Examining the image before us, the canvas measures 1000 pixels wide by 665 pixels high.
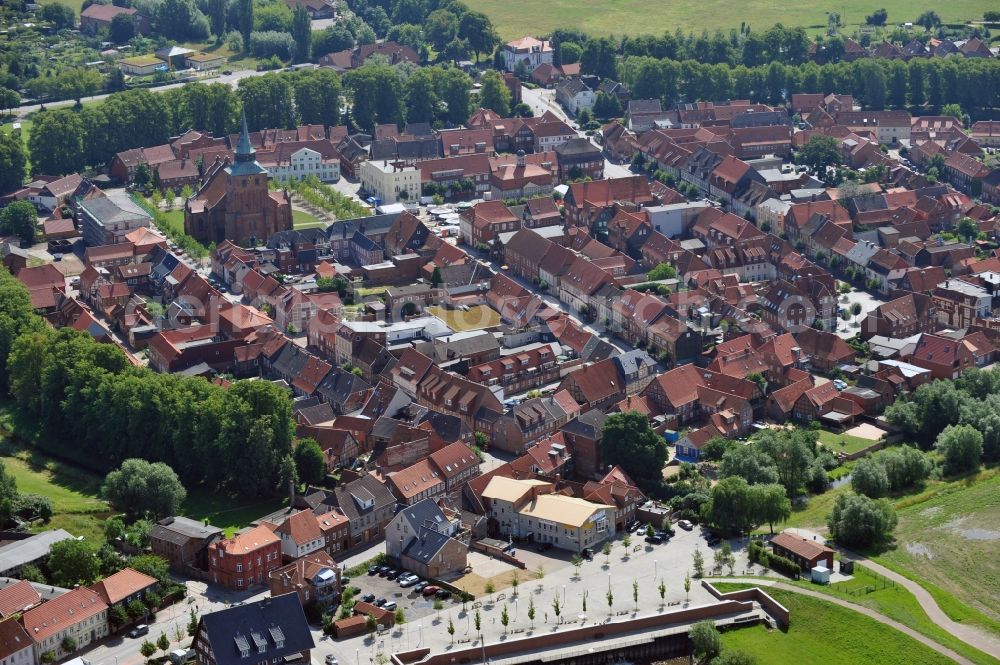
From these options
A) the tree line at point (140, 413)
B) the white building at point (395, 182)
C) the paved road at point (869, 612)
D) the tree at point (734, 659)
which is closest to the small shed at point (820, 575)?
the paved road at point (869, 612)

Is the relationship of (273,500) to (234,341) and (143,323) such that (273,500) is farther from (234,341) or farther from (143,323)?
(143,323)

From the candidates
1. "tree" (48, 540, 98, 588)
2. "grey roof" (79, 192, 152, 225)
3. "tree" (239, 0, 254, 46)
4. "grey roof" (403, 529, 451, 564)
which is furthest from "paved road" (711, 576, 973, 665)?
"tree" (239, 0, 254, 46)

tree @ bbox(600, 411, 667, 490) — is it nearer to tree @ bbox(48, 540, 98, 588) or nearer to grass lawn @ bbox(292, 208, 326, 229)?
tree @ bbox(48, 540, 98, 588)

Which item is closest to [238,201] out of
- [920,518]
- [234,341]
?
[234,341]

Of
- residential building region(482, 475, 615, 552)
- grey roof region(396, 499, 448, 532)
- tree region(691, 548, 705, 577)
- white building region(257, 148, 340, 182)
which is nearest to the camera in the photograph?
tree region(691, 548, 705, 577)

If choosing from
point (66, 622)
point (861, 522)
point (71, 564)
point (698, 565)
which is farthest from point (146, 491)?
point (861, 522)

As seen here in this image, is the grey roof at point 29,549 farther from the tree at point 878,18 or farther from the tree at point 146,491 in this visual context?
the tree at point 878,18

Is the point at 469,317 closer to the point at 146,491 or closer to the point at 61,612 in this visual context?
the point at 146,491
